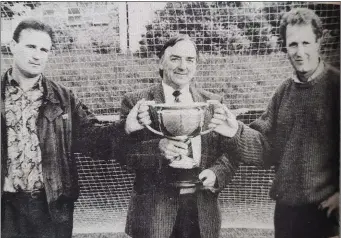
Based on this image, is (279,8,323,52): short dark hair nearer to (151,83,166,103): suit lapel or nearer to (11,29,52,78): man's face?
(151,83,166,103): suit lapel

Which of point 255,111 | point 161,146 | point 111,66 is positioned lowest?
point 161,146

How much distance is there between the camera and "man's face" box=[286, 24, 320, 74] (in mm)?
2625

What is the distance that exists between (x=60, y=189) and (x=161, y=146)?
1.90 ft

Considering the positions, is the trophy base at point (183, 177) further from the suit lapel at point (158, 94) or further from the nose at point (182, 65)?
the nose at point (182, 65)

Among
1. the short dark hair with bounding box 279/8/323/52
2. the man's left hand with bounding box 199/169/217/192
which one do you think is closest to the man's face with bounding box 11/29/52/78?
the man's left hand with bounding box 199/169/217/192

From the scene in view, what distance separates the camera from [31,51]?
104 inches

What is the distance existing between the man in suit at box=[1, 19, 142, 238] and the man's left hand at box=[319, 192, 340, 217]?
1.07 m

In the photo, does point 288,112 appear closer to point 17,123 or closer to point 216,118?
point 216,118

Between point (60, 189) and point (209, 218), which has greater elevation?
point (60, 189)

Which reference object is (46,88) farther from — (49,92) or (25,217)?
(25,217)

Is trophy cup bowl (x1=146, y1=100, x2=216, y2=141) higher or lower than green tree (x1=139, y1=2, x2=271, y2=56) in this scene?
lower

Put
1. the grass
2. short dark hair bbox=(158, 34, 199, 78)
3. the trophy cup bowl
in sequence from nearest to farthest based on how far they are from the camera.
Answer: the trophy cup bowl, short dark hair bbox=(158, 34, 199, 78), the grass

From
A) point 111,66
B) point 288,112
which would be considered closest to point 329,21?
point 288,112

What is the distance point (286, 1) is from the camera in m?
2.63
